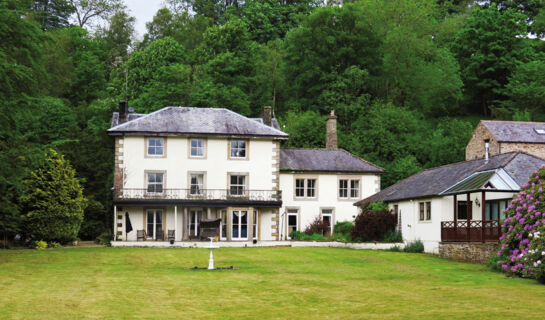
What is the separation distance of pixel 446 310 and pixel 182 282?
7.09 metres

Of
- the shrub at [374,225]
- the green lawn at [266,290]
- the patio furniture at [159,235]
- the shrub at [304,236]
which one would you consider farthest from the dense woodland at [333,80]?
the green lawn at [266,290]

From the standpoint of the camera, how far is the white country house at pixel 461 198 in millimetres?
25094

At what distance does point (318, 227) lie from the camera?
4172cm

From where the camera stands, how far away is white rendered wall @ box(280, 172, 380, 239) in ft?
141

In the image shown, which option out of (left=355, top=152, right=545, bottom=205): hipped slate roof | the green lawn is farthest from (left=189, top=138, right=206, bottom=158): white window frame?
the green lawn

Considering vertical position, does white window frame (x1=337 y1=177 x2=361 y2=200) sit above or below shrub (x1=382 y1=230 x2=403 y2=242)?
above

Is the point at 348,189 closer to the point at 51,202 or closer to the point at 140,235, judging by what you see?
the point at 140,235

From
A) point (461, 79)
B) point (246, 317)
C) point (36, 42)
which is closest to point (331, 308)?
point (246, 317)

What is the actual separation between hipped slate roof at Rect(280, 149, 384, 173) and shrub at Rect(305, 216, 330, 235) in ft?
10.9

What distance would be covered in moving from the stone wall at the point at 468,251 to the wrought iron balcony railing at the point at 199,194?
15.8m

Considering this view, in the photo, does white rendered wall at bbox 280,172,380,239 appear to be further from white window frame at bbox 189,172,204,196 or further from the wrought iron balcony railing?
white window frame at bbox 189,172,204,196

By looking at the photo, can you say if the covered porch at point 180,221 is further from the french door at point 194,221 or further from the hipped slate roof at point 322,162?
the hipped slate roof at point 322,162

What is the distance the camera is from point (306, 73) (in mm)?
59406

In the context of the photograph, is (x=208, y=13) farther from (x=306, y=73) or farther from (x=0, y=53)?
(x=0, y=53)
